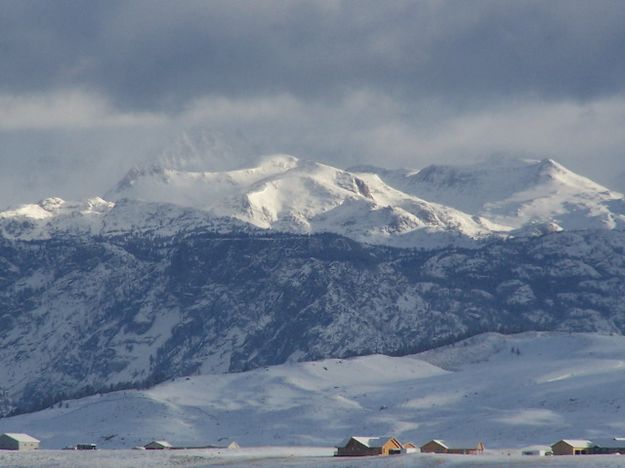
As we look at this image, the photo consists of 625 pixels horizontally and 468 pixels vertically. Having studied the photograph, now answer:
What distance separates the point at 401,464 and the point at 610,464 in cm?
2219

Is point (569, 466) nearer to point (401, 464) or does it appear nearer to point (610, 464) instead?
point (610, 464)

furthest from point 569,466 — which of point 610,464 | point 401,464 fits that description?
point 401,464

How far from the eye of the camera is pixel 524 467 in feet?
628

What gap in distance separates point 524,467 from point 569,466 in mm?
4430

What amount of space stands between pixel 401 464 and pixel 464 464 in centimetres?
650

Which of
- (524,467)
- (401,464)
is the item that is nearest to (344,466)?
(401,464)

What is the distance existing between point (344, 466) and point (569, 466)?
23770mm

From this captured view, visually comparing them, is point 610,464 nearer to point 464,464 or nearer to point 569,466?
point 569,466

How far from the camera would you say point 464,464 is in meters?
198

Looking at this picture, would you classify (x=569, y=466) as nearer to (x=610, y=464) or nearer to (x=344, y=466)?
(x=610, y=464)

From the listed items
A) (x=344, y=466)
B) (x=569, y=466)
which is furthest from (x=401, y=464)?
(x=569, y=466)

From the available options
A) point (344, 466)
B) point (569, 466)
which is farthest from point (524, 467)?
point (344, 466)

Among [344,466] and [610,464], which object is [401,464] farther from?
[610,464]

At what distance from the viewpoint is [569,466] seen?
191 m
